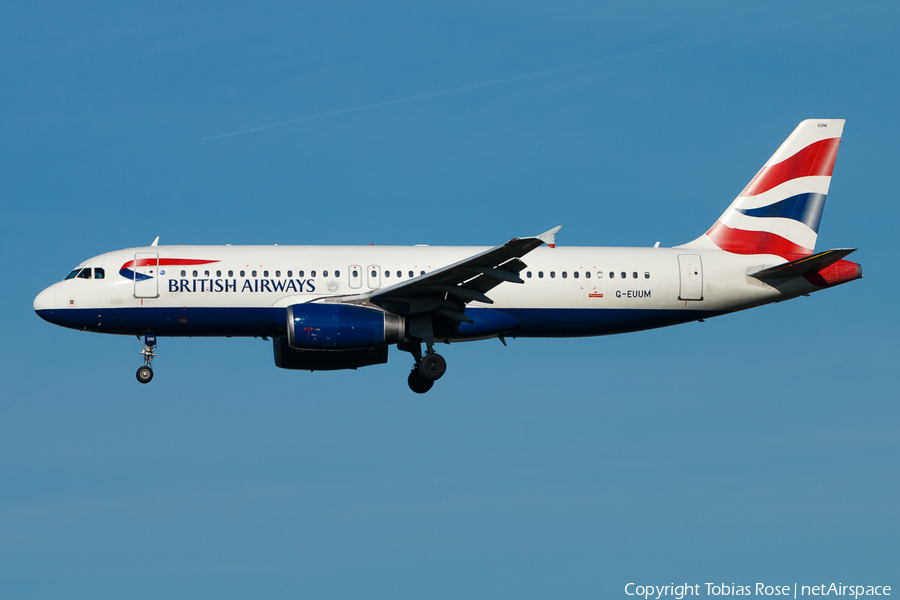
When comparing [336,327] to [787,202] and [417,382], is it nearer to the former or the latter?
[417,382]

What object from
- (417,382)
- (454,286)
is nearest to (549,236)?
(454,286)

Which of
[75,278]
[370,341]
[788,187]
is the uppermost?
[788,187]

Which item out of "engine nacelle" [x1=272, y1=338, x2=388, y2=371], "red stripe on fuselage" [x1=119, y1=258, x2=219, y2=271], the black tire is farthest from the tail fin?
the black tire

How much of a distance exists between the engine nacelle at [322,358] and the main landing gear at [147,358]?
12.5 feet

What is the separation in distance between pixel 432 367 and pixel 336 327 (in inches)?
139

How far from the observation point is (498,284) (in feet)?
100

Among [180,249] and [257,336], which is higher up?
[180,249]

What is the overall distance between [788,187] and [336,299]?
15443mm

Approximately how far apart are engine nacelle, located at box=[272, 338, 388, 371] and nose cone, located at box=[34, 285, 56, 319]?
657 centimetres

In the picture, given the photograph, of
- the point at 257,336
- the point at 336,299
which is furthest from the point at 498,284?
the point at 257,336

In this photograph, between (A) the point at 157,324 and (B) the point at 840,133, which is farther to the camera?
(B) the point at 840,133

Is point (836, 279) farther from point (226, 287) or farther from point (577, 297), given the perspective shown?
point (226, 287)

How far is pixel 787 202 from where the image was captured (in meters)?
35.2

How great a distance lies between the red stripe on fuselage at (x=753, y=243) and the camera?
112 feet
